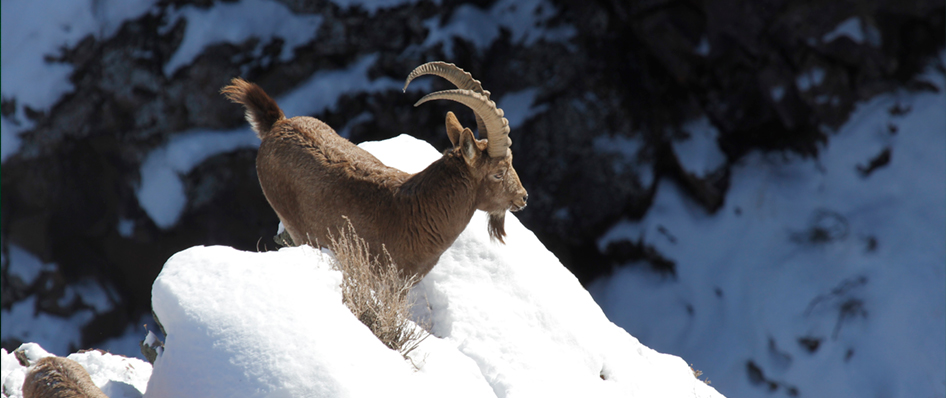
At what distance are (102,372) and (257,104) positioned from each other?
1924 mm

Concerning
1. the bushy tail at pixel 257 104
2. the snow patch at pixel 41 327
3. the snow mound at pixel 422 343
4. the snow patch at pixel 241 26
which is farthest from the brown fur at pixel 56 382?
the snow patch at pixel 41 327

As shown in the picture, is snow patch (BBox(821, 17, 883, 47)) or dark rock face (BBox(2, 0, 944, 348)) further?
dark rock face (BBox(2, 0, 944, 348))

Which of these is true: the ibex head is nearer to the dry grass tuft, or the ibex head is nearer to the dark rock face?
the dry grass tuft

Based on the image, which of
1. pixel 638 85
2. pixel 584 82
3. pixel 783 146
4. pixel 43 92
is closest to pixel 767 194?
pixel 783 146

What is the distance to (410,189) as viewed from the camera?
3955 millimetres

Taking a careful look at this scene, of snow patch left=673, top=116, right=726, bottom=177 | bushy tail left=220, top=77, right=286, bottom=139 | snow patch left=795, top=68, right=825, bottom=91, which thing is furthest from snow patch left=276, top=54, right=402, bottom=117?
bushy tail left=220, top=77, right=286, bottom=139

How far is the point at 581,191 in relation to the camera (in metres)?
11.7

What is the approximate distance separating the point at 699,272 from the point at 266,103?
28.1 ft

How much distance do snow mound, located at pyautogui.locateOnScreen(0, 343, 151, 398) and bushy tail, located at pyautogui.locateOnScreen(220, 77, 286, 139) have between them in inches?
66.4

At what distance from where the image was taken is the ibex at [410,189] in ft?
12.8

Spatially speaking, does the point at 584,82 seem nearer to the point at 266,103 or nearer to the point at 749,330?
the point at 749,330

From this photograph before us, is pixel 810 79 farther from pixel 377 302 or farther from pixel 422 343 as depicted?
pixel 377 302

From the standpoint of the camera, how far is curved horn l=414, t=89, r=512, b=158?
362 centimetres

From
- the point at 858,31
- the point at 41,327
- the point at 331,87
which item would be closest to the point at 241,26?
the point at 331,87
